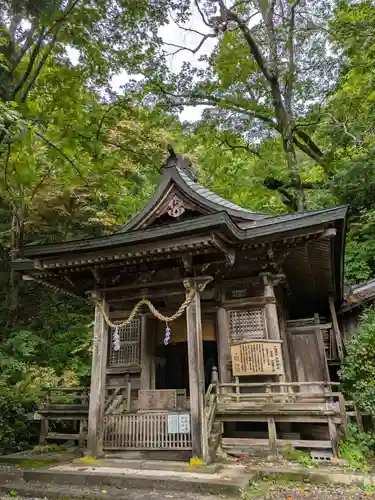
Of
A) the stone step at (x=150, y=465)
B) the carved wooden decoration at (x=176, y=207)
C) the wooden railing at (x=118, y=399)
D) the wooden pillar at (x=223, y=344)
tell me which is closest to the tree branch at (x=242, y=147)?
the carved wooden decoration at (x=176, y=207)

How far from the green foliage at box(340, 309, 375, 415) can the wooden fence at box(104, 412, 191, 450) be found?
402 centimetres

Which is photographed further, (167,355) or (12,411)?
(167,355)

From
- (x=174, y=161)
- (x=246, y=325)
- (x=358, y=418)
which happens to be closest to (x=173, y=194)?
(x=174, y=161)

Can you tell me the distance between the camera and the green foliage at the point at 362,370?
8.12 meters

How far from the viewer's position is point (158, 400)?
800cm

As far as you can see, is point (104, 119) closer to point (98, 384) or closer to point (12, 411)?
point (98, 384)

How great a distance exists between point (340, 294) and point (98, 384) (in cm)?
828

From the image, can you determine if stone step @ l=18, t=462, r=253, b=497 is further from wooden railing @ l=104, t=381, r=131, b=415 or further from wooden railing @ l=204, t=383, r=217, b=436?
wooden railing @ l=104, t=381, r=131, b=415

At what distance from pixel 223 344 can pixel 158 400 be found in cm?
202

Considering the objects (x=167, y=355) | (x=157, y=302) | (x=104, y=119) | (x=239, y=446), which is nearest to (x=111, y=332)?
(x=157, y=302)

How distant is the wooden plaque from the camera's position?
7.93 meters

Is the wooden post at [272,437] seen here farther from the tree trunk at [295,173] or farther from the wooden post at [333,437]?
the tree trunk at [295,173]

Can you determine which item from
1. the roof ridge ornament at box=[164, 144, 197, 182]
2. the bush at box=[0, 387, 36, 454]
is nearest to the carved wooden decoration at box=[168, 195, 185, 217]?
the roof ridge ornament at box=[164, 144, 197, 182]

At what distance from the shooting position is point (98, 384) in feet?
26.5
